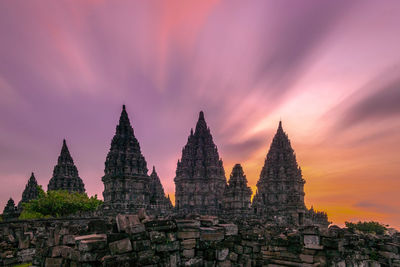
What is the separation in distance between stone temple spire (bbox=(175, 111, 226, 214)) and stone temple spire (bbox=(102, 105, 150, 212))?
11.6 metres

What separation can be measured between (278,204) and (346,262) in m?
36.8

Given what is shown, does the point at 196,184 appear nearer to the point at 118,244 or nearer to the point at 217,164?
the point at 217,164

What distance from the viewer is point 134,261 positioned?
16.7ft

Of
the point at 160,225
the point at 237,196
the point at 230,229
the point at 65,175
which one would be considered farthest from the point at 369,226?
the point at 65,175

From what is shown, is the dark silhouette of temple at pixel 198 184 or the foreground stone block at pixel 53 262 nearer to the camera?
the foreground stone block at pixel 53 262

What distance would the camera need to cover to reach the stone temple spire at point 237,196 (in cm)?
2769

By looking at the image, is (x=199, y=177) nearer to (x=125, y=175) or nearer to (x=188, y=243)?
(x=125, y=175)

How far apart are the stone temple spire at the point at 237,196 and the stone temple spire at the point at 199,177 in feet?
40.9

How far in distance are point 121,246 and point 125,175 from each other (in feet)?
92.0

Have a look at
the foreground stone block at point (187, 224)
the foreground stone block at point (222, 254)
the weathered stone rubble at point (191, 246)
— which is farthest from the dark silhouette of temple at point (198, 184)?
the foreground stone block at point (187, 224)

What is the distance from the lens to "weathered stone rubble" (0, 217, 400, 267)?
509 cm

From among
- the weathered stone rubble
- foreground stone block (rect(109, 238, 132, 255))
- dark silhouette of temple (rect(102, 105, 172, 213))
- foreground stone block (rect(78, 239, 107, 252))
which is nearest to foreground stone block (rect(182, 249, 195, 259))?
the weathered stone rubble

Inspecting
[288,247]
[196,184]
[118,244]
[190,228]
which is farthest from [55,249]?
[196,184]

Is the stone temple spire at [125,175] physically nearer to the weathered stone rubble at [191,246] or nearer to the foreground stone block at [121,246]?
the weathered stone rubble at [191,246]
